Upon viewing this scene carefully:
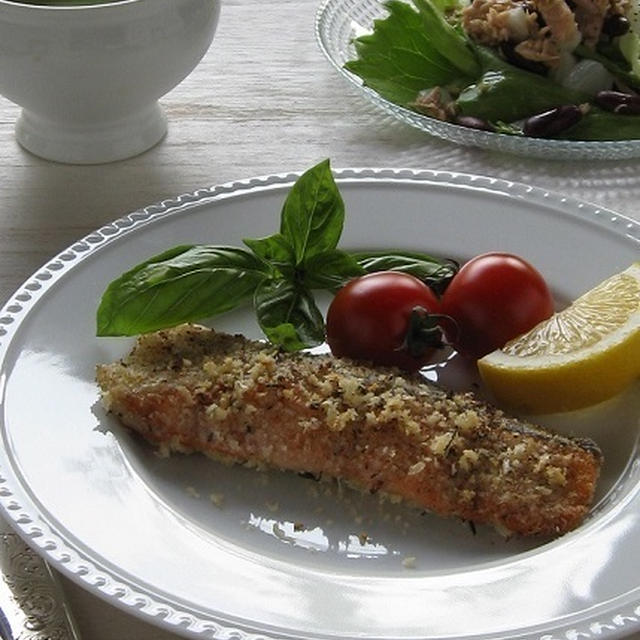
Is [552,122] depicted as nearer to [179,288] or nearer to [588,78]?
[588,78]

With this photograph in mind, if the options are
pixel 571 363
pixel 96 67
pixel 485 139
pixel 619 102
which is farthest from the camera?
pixel 619 102

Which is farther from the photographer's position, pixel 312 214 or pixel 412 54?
pixel 412 54

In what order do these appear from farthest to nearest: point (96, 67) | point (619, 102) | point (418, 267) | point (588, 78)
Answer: point (588, 78), point (619, 102), point (96, 67), point (418, 267)

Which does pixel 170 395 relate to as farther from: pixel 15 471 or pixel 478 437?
pixel 478 437

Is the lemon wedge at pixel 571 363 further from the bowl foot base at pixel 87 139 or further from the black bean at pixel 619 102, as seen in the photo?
the bowl foot base at pixel 87 139

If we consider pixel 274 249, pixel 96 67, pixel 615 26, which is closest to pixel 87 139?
pixel 96 67

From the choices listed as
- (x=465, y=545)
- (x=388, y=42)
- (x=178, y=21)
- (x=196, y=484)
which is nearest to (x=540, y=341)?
Answer: (x=465, y=545)
